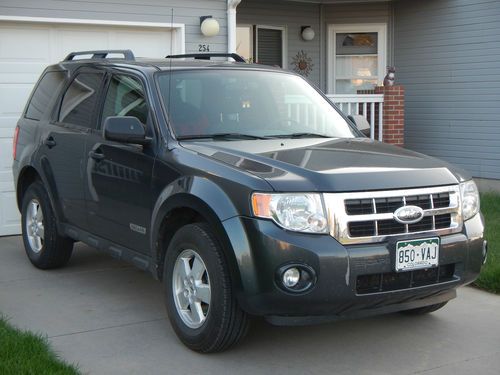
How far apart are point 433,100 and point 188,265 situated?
8530mm

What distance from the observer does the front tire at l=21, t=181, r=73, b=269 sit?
21.4ft

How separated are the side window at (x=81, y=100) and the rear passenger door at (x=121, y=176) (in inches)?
8.0

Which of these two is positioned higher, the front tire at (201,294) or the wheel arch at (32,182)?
the wheel arch at (32,182)

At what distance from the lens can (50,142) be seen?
643 centimetres

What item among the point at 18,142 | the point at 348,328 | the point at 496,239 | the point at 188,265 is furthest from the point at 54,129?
the point at 496,239

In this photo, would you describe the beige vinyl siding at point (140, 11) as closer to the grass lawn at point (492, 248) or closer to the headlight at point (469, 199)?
the grass lawn at point (492, 248)

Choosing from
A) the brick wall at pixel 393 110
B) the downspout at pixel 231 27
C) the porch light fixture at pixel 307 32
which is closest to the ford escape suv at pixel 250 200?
the downspout at pixel 231 27

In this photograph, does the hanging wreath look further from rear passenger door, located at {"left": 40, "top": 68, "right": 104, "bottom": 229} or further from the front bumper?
the front bumper

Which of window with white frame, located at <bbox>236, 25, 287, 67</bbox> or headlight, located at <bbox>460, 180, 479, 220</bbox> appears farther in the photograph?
window with white frame, located at <bbox>236, 25, 287, 67</bbox>

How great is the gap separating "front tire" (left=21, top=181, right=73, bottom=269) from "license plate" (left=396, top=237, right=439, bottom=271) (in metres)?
3.40

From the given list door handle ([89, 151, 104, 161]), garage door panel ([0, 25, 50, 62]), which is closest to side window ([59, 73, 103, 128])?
door handle ([89, 151, 104, 161])

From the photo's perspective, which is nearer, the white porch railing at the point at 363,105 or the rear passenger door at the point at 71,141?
the rear passenger door at the point at 71,141

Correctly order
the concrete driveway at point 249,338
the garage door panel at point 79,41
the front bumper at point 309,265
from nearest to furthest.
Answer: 1. the front bumper at point 309,265
2. the concrete driveway at point 249,338
3. the garage door panel at point 79,41

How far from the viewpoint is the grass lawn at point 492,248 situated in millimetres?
6219
